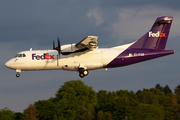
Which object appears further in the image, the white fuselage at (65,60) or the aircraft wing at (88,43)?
the white fuselage at (65,60)

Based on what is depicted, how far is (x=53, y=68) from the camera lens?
28734mm

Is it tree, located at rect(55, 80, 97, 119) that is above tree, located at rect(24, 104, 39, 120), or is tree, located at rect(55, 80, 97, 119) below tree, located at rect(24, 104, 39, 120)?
above

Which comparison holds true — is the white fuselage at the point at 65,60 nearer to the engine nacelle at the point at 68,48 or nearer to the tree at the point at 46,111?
the engine nacelle at the point at 68,48

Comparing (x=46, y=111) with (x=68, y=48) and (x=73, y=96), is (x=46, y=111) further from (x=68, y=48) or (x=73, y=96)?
(x=68, y=48)

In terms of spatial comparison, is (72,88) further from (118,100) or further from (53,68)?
(53,68)

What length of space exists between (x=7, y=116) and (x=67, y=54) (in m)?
35.2

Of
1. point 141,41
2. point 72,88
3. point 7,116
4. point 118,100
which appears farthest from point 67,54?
point 72,88

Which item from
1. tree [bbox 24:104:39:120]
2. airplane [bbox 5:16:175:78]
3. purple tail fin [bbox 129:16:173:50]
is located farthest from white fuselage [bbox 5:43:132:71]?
tree [bbox 24:104:39:120]

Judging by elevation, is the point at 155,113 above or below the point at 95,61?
below

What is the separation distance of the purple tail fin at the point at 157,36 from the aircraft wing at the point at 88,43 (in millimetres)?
4694

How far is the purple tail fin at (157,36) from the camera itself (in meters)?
29.3

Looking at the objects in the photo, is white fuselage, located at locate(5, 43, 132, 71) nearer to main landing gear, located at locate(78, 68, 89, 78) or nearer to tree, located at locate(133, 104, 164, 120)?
main landing gear, located at locate(78, 68, 89, 78)

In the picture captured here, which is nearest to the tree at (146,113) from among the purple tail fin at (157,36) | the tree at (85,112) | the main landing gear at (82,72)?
the tree at (85,112)

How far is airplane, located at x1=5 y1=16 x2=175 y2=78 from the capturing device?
27969 millimetres
